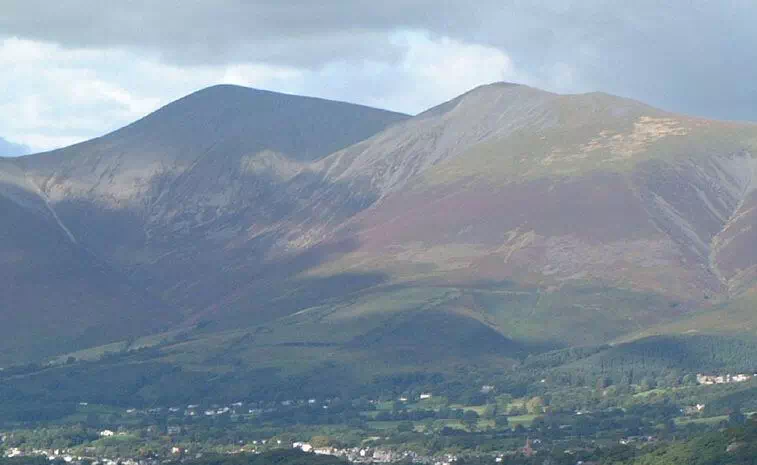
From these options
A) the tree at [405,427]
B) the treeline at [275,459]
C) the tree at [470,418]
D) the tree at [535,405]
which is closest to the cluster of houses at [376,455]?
the treeline at [275,459]

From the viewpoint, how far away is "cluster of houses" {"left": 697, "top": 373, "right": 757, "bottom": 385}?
607 ft

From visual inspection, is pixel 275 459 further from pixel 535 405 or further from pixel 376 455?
pixel 535 405

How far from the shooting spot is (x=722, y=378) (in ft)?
617

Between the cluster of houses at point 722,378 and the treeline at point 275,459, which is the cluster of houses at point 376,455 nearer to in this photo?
the treeline at point 275,459

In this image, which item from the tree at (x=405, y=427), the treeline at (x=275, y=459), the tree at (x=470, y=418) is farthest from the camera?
the tree at (x=470, y=418)

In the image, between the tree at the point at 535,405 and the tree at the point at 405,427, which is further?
the tree at the point at 535,405

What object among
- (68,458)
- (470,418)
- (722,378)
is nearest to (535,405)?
(470,418)

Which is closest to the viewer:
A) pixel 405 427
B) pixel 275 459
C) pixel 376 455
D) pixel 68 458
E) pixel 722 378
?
pixel 275 459

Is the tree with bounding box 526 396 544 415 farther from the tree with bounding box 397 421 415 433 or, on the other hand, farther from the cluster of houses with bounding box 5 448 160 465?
the cluster of houses with bounding box 5 448 160 465

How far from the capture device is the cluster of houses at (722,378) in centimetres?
18500

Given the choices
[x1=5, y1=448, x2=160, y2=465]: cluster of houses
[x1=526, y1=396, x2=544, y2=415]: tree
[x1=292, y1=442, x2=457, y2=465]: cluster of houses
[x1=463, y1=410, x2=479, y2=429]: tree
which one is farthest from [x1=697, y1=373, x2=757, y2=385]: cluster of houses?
[x1=5, y1=448, x2=160, y2=465]: cluster of houses

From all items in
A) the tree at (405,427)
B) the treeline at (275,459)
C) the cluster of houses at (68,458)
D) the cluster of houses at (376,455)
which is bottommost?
the cluster of houses at (376,455)

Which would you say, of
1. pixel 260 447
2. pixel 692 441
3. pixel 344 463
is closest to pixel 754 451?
pixel 692 441

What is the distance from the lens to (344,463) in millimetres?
123938
